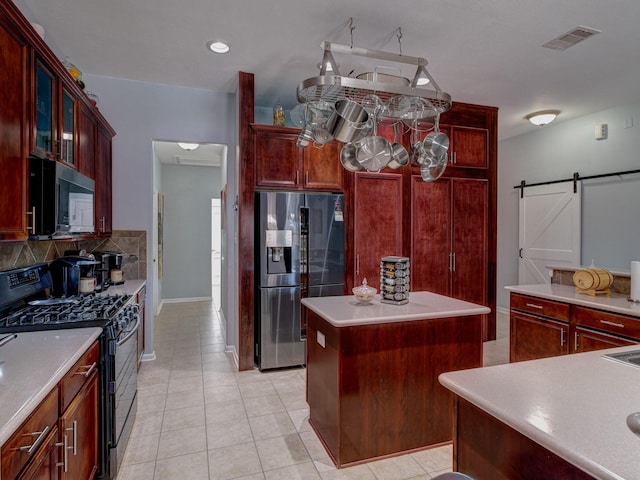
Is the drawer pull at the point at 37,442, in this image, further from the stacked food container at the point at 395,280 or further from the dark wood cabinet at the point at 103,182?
the dark wood cabinet at the point at 103,182

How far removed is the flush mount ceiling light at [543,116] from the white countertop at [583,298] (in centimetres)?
249

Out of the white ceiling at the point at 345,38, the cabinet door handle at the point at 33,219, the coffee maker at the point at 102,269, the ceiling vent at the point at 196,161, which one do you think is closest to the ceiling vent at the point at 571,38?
the white ceiling at the point at 345,38

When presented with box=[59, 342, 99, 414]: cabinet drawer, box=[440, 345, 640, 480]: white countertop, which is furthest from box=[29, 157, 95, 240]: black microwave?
box=[440, 345, 640, 480]: white countertop

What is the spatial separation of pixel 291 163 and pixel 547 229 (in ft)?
13.0

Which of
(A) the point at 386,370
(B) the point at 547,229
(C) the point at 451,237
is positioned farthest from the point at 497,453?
(B) the point at 547,229

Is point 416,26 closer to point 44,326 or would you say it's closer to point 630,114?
point 44,326

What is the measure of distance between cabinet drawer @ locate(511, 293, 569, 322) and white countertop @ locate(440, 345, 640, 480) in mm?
1503

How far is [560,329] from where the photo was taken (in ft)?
9.48

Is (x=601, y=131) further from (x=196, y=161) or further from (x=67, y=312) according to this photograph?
(x=196, y=161)

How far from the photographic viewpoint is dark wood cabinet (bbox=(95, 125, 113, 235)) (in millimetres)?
3193

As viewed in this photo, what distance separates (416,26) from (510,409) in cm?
266

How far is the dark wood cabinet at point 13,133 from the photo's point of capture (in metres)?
1.67

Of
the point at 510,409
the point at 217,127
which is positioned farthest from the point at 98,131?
the point at 510,409

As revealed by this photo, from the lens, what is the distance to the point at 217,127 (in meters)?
4.08
